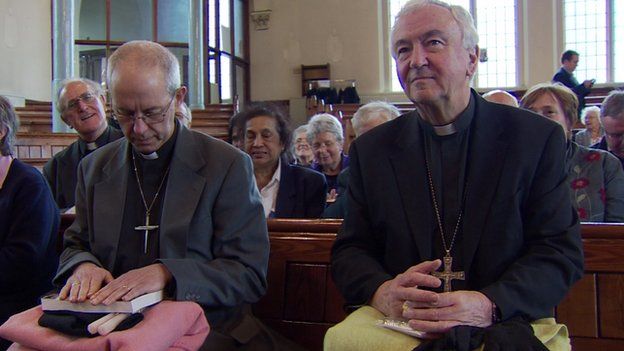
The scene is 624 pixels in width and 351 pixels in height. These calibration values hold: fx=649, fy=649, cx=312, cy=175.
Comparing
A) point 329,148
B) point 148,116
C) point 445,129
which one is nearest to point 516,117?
point 445,129

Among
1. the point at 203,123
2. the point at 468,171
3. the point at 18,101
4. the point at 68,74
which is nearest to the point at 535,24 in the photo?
the point at 203,123

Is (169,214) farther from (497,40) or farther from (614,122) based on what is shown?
(497,40)

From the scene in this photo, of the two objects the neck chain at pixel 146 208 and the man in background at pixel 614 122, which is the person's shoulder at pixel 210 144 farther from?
the man in background at pixel 614 122

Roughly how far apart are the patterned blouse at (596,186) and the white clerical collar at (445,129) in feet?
4.27

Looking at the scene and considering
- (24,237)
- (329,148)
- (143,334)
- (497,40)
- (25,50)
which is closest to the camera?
(143,334)

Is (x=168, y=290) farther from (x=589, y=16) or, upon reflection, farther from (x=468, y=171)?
(x=589, y=16)

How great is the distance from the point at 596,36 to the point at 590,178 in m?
12.9

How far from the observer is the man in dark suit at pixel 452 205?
1565 mm

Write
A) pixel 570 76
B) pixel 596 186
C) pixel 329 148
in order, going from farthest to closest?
pixel 570 76 → pixel 329 148 → pixel 596 186

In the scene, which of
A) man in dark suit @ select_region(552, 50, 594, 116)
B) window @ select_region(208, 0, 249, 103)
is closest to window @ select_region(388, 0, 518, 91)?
man in dark suit @ select_region(552, 50, 594, 116)

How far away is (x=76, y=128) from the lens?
359cm

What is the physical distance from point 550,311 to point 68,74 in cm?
994

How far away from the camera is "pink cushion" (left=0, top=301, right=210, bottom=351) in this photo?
1.58 m

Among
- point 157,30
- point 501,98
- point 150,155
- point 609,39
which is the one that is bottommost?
point 150,155
